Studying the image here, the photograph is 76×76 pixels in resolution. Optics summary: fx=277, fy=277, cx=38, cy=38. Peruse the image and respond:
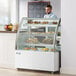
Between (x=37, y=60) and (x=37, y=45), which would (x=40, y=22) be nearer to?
(x=37, y=45)

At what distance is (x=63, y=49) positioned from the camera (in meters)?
6.62

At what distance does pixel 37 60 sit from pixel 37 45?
0.44 metres

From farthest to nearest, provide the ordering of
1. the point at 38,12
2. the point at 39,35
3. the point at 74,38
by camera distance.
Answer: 1. the point at 38,12
2. the point at 39,35
3. the point at 74,38

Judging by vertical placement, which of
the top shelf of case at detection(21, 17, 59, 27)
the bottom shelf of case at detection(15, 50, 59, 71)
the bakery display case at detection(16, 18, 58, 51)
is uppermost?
the top shelf of case at detection(21, 17, 59, 27)

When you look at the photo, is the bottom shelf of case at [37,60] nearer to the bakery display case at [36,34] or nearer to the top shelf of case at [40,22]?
the bakery display case at [36,34]

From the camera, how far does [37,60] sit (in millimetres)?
6707

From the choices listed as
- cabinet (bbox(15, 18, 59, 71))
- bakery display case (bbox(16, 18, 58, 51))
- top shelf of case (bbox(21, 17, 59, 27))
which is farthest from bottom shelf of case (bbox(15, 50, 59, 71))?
top shelf of case (bbox(21, 17, 59, 27))

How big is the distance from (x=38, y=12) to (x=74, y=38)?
13.3 feet

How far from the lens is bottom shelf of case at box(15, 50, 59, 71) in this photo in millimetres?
6564

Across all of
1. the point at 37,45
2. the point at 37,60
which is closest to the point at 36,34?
the point at 37,45

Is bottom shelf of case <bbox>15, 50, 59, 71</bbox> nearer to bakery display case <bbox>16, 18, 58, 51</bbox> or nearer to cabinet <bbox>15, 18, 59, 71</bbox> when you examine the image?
cabinet <bbox>15, 18, 59, 71</bbox>

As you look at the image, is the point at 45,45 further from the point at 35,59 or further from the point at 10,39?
the point at 10,39

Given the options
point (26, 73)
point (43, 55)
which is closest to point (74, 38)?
point (43, 55)

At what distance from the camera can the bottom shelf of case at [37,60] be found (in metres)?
6.56
